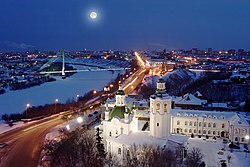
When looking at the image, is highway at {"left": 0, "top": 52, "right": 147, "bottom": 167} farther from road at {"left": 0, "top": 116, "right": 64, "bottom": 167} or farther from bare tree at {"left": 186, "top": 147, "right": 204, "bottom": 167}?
bare tree at {"left": 186, "top": 147, "right": 204, "bottom": 167}

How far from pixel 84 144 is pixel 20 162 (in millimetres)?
3092

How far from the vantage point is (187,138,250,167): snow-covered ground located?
1416 cm

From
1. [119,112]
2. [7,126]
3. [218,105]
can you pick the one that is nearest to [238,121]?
[218,105]

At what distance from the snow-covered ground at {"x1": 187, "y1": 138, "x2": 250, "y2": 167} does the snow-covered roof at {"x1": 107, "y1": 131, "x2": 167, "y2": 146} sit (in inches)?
89.6

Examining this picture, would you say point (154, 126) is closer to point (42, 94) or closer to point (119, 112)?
point (119, 112)

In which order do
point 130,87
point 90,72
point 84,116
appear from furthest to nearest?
point 90,72, point 130,87, point 84,116

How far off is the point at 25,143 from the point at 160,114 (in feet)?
25.7

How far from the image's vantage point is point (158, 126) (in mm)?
14875

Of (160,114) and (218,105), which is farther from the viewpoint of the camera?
(218,105)

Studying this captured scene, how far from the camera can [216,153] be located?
15.4m

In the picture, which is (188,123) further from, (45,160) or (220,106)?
(45,160)

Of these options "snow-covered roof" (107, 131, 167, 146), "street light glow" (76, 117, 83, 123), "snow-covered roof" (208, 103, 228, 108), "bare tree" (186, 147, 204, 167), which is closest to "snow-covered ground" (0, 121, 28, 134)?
"street light glow" (76, 117, 83, 123)

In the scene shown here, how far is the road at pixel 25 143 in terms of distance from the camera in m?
15.0

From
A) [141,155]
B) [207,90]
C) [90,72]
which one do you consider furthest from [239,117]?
[90,72]
